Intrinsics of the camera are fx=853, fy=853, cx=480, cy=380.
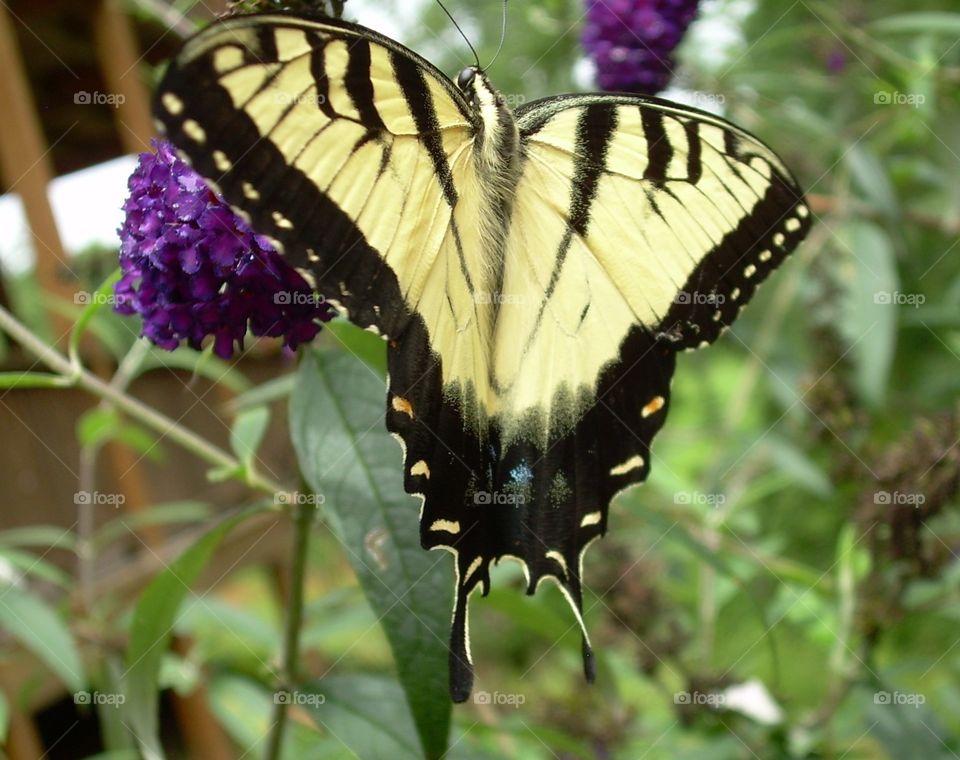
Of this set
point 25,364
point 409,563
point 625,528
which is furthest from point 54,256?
point 409,563

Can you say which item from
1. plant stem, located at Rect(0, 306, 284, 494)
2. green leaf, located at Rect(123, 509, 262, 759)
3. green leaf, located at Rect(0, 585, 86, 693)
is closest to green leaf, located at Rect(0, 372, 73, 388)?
plant stem, located at Rect(0, 306, 284, 494)

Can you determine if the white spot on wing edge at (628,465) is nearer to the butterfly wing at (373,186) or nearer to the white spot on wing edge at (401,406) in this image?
the butterfly wing at (373,186)

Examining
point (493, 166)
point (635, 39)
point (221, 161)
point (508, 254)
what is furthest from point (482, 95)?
point (635, 39)

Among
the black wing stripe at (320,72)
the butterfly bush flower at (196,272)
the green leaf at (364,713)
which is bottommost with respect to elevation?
the green leaf at (364,713)

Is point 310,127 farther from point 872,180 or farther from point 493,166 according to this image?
point 872,180

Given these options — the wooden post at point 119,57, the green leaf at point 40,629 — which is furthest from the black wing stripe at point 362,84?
the wooden post at point 119,57

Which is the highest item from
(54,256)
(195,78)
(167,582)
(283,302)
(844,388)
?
(54,256)

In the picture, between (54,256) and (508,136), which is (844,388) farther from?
(54,256)

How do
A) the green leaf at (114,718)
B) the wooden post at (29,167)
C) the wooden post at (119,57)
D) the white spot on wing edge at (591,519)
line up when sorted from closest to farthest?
the white spot on wing edge at (591,519) → the green leaf at (114,718) → the wooden post at (29,167) → the wooden post at (119,57)
